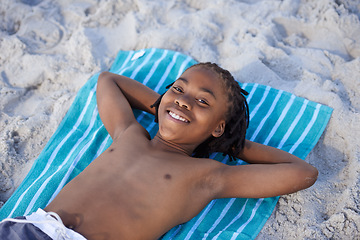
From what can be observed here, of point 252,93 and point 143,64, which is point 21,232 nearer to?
point 143,64

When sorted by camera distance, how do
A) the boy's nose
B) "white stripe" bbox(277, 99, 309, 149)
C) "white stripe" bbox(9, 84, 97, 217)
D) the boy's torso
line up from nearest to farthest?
the boy's torso < the boy's nose < "white stripe" bbox(9, 84, 97, 217) < "white stripe" bbox(277, 99, 309, 149)

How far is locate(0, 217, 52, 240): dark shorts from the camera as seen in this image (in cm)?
192

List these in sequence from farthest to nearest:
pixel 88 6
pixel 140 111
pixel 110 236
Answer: pixel 88 6 → pixel 140 111 → pixel 110 236

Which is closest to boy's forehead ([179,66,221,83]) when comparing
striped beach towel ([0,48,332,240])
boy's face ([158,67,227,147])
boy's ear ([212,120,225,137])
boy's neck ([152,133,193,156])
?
boy's face ([158,67,227,147])

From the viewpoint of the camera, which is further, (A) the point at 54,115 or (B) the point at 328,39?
(B) the point at 328,39

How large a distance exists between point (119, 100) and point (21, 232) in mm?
1139

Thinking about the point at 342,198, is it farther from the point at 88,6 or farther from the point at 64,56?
the point at 88,6

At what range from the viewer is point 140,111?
3.08 meters

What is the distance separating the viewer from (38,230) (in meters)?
1.96

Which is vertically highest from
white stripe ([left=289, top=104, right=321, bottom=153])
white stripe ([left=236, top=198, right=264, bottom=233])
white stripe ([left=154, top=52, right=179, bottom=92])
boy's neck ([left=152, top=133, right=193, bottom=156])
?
white stripe ([left=154, top=52, right=179, bottom=92])

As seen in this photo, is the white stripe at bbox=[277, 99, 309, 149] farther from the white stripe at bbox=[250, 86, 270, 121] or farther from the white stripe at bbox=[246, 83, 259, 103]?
the white stripe at bbox=[246, 83, 259, 103]

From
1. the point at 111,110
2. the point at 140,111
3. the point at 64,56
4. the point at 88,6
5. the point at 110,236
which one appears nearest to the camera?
the point at 110,236

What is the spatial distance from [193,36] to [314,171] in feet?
6.08

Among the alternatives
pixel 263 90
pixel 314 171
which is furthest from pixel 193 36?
pixel 314 171
